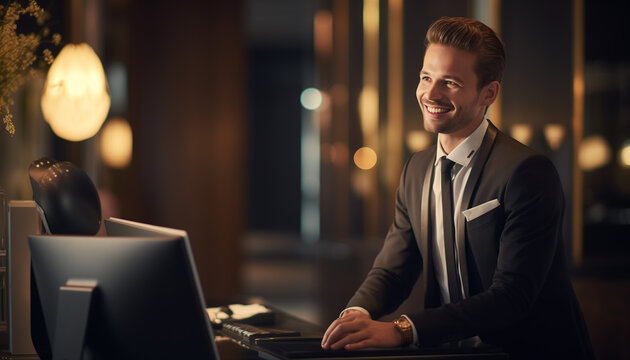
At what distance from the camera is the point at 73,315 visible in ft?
4.56

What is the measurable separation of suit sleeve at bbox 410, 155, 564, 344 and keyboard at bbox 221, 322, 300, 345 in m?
0.36

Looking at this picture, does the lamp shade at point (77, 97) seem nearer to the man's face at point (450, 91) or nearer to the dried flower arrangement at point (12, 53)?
the dried flower arrangement at point (12, 53)

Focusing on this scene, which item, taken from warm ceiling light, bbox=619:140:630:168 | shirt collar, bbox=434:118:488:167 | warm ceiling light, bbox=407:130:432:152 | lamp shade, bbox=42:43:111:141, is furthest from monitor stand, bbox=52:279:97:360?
warm ceiling light, bbox=619:140:630:168

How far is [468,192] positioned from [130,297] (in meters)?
0.84

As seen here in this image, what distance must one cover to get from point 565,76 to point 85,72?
2603 mm

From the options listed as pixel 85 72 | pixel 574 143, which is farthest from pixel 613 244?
pixel 85 72

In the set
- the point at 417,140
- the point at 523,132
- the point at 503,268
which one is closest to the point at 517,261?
the point at 503,268

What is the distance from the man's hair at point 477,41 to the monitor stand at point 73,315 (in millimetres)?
982

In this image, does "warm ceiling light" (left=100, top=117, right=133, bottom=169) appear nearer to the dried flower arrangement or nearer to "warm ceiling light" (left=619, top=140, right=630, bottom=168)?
"warm ceiling light" (left=619, top=140, right=630, bottom=168)

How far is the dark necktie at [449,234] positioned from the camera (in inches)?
70.4

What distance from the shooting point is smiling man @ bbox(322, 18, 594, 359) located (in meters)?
1.62

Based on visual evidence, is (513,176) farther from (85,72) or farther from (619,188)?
(85,72)

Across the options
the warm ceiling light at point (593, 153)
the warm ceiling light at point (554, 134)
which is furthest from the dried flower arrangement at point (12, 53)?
the warm ceiling light at point (593, 153)

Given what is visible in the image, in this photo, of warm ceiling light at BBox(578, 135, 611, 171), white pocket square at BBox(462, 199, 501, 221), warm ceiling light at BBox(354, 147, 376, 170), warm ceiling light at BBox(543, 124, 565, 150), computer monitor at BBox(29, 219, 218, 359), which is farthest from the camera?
warm ceiling light at BBox(354, 147, 376, 170)
